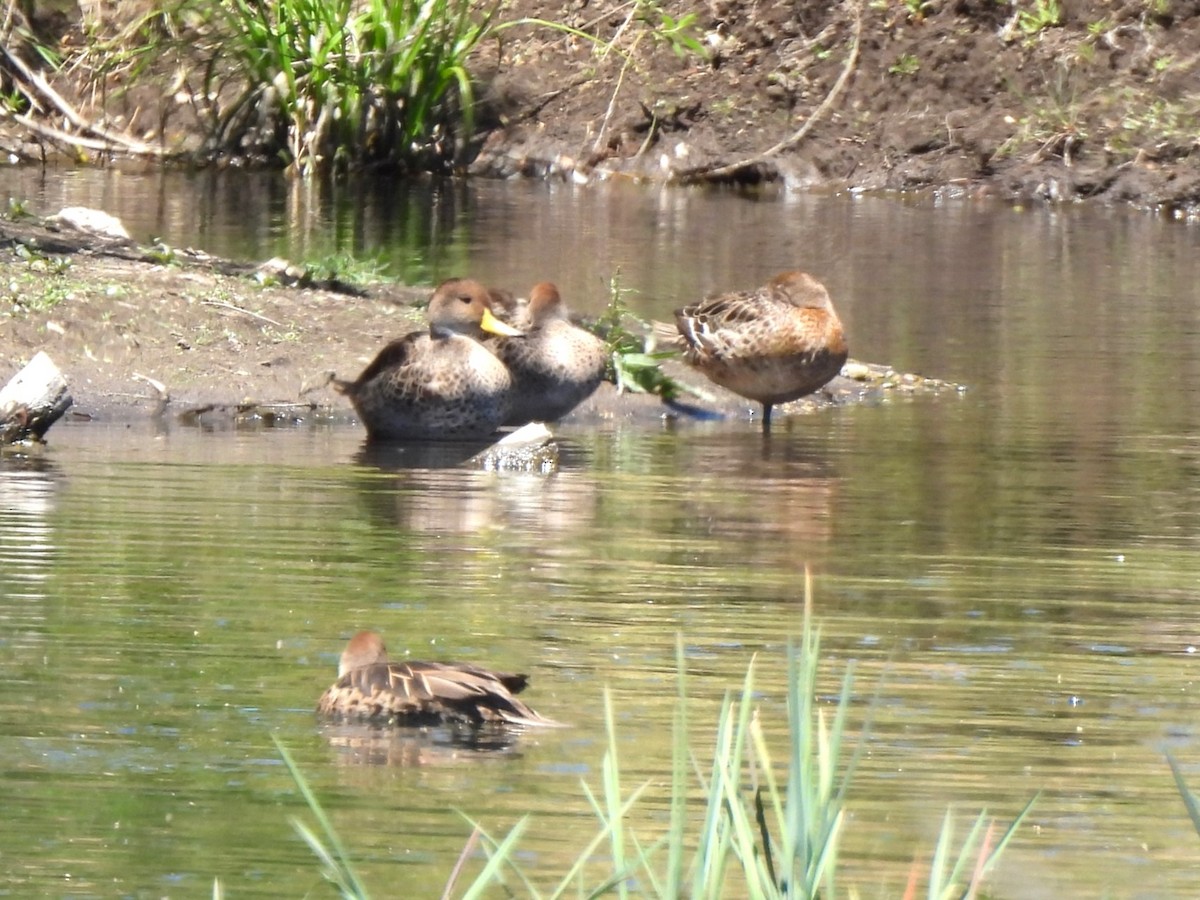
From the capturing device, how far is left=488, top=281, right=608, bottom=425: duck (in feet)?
36.9

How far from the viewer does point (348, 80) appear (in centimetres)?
2470

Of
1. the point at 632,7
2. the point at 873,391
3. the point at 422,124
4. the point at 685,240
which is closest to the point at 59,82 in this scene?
the point at 422,124

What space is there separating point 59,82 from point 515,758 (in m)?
23.8

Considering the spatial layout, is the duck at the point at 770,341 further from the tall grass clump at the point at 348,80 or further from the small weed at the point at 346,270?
the tall grass clump at the point at 348,80

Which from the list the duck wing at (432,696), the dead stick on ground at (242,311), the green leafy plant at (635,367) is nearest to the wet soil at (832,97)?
the green leafy plant at (635,367)

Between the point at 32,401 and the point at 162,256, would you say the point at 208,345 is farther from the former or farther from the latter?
the point at 162,256

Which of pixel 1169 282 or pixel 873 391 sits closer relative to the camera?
pixel 873 391

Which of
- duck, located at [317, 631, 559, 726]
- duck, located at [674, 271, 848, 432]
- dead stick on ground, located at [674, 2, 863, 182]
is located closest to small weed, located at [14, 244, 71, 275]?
duck, located at [674, 271, 848, 432]

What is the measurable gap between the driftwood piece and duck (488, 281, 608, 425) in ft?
6.53

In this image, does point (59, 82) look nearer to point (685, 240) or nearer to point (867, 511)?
point (685, 240)

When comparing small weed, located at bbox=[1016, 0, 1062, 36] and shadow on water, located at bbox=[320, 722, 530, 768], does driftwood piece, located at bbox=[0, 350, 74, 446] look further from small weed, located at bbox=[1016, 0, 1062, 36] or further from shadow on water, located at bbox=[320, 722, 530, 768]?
small weed, located at bbox=[1016, 0, 1062, 36]

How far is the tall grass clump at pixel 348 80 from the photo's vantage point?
955 inches

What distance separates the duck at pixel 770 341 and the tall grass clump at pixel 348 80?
40.4 ft

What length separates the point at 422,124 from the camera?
26.0 metres
